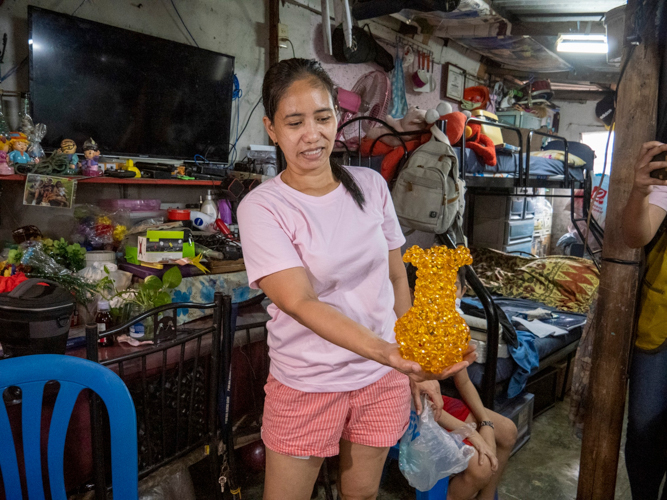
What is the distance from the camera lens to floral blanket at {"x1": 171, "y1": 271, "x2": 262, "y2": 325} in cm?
208

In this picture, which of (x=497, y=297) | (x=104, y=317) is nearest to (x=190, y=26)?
(x=104, y=317)

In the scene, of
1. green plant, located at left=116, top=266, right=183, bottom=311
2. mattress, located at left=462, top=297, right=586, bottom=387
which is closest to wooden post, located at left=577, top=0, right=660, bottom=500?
mattress, located at left=462, top=297, right=586, bottom=387

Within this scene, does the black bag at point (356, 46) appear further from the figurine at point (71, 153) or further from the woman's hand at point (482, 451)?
the woman's hand at point (482, 451)

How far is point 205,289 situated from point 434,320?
1689 millimetres

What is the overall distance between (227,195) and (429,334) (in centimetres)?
241

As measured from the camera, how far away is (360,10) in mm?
2879

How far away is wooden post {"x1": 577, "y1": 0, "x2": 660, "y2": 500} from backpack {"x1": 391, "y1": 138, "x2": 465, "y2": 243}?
3.14 ft

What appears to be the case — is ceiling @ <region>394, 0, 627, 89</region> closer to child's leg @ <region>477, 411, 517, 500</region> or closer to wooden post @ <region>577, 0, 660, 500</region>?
wooden post @ <region>577, 0, 660, 500</region>

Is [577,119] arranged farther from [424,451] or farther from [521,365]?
[424,451]

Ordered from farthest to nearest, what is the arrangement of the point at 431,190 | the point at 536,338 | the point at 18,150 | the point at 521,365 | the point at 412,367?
the point at 536,338 → the point at 431,190 → the point at 521,365 → the point at 18,150 → the point at 412,367

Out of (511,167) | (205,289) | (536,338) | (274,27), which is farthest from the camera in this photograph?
(511,167)

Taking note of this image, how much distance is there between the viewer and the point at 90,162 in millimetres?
2227

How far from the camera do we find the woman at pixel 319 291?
0.99 m

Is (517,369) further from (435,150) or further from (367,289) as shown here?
(367,289)
